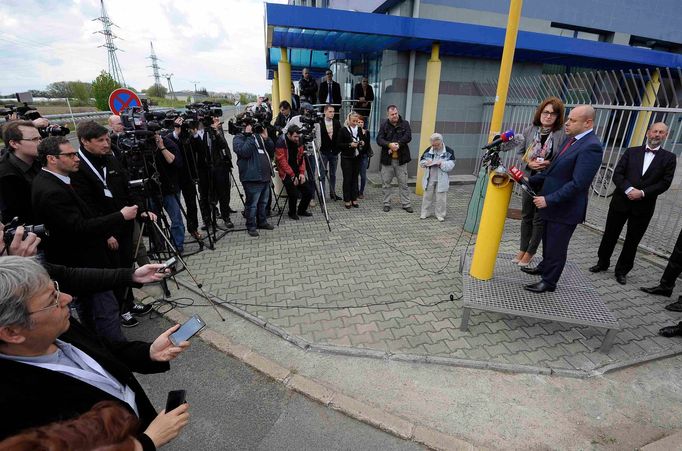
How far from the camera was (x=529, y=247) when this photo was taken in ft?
13.9

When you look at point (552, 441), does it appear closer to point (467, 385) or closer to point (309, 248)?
point (467, 385)

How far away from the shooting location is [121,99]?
658 cm

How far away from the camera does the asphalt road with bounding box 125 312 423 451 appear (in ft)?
7.83

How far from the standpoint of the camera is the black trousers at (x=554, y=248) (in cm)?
335

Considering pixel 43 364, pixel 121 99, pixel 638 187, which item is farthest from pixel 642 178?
pixel 121 99

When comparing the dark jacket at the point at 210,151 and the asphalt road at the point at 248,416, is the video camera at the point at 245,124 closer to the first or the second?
the dark jacket at the point at 210,151

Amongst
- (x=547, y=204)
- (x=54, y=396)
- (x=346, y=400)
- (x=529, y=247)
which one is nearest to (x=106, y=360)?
(x=54, y=396)

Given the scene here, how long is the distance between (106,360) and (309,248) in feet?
13.1

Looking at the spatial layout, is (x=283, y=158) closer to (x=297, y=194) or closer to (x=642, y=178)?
(x=297, y=194)

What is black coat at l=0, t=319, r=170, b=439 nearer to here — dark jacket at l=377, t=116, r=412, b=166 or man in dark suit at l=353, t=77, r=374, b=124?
dark jacket at l=377, t=116, r=412, b=166

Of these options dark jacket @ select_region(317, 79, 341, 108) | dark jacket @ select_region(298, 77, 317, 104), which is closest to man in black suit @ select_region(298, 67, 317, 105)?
dark jacket @ select_region(298, 77, 317, 104)

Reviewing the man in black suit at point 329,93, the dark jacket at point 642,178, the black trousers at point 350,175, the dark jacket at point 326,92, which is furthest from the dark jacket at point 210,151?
the dark jacket at point 642,178

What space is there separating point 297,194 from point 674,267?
18.2 feet

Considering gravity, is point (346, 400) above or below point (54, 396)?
below
